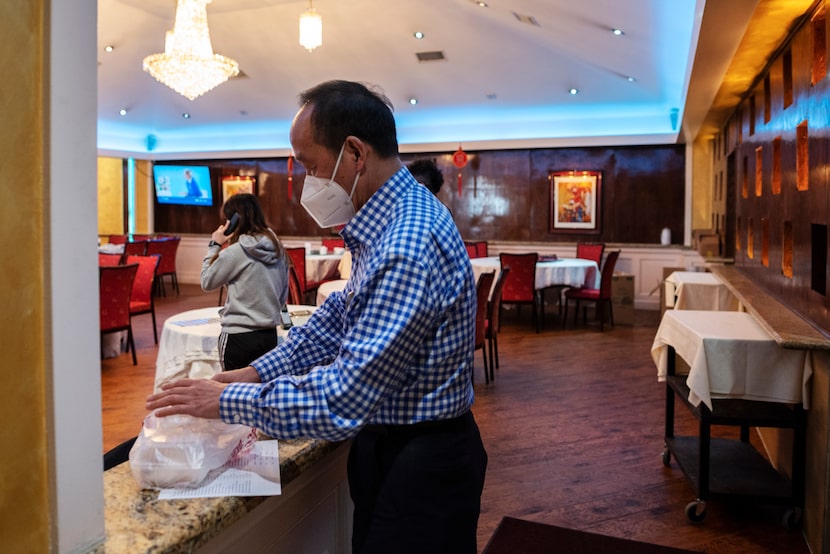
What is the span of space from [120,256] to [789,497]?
716 centimetres

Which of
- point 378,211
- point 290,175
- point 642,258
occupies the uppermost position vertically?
point 290,175

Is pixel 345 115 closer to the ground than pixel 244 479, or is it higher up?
higher up

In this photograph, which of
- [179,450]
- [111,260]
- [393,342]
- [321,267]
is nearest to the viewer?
[393,342]

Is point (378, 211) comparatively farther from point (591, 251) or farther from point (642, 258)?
point (642, 258)

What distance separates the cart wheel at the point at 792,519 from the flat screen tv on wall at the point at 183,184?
12030 mm

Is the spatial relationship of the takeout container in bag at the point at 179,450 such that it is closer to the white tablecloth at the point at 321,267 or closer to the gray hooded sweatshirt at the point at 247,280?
the gray hooded sweatshirt at the point at 247,280

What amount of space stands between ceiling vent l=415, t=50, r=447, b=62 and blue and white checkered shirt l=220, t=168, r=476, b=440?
8.61m

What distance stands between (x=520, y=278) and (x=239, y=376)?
694 centimetres

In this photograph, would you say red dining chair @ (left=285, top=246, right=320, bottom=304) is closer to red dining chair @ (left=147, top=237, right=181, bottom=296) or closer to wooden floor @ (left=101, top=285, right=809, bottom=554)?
wooden floor @ (left=101, top=285, right=809, bottom=554)

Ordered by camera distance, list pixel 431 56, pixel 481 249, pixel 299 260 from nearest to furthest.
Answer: pixel 299 260
pixel 431 56
pixel 481 249

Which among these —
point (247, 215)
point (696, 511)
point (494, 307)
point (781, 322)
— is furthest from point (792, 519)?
point (494, 307)

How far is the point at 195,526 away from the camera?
107 cm

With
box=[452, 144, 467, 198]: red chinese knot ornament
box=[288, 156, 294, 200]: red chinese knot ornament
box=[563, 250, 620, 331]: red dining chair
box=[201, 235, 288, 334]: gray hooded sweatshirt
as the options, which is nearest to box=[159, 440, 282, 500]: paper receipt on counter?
box=[201, 235, 288, 334]: gray hooded sweatshirt

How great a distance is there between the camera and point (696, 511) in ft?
10.4
